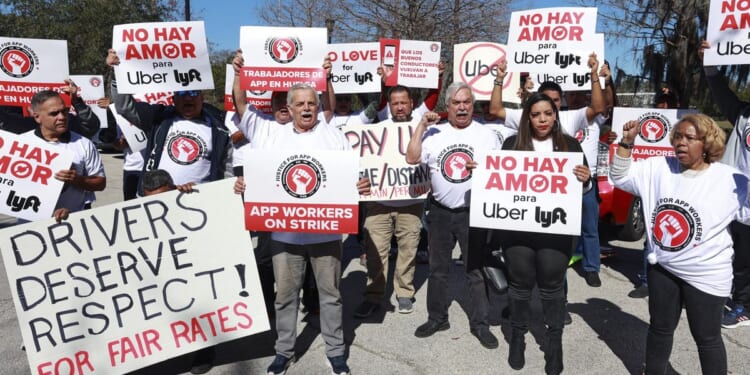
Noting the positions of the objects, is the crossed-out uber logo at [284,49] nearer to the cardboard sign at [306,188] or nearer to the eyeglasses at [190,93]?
the eyeglasses at [190,93]

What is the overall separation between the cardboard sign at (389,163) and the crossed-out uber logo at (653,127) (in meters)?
2.64

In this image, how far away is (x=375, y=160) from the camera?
5.05m

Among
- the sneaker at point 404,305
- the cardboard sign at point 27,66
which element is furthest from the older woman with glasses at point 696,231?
→ the cardboard sign at point 27,66

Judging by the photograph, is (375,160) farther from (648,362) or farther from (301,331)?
(648,362)

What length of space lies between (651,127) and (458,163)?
2825mm

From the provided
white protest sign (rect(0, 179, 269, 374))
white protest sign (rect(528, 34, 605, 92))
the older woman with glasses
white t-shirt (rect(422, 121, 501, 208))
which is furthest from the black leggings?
white protest sign (rect(0, 179, 269, 374))

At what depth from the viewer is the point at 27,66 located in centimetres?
551

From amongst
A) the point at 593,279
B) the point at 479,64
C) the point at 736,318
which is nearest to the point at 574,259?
the point at 593,279

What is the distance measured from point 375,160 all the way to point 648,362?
2708 mm

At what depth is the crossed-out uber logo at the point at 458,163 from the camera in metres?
4.25

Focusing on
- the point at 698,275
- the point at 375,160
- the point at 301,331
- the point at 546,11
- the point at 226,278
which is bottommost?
the point at 301,331

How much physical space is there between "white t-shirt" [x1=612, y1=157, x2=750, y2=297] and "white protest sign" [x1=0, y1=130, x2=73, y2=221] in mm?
3969

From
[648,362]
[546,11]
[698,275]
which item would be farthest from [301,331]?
[546,11]

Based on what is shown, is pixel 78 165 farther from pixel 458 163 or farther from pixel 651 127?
pixel 651 127
